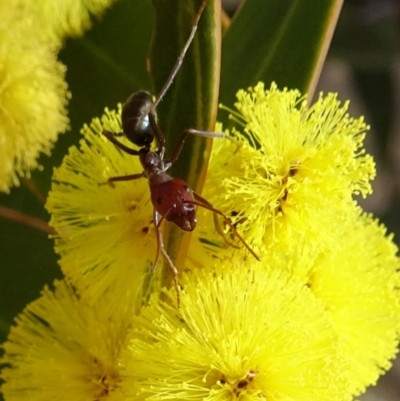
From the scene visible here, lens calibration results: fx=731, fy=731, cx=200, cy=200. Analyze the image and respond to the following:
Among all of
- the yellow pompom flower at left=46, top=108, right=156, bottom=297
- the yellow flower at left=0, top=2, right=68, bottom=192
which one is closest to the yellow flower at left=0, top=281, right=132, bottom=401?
the yellow pompom flower at left=46, top=108, right=156, bottom=297

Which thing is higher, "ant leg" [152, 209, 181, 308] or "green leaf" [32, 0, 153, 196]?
"green leaf" [32, 0, 153, 196]

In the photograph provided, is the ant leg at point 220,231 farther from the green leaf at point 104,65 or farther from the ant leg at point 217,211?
the green leaf at point 104,65

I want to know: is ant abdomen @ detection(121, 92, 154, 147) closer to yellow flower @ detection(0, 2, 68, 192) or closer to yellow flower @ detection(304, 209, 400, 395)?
yellow flower @ detection(0, 2, 68, 192)

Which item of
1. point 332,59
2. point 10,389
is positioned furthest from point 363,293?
point 332,59

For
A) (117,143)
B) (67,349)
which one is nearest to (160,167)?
(117,143)

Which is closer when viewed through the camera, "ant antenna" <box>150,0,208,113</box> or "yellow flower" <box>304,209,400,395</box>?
"ant antenna" <box>150,0,208,113</box>

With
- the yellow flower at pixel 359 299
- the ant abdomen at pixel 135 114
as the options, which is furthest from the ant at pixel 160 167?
the yellow flower at pixel 359 299
